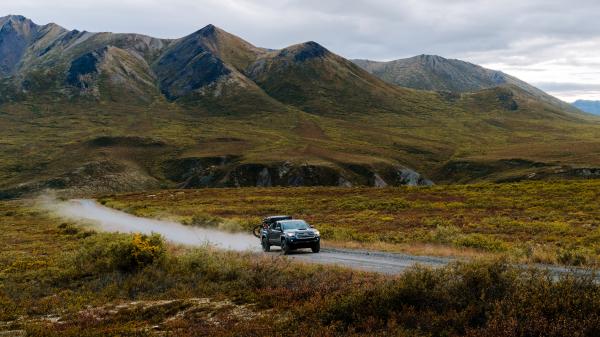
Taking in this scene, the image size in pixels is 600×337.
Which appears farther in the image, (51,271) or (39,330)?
(51,271)

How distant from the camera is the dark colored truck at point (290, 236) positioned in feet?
104

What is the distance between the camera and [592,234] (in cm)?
3662

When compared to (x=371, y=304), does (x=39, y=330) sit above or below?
below

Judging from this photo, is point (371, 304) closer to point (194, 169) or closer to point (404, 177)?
point (404, 177)

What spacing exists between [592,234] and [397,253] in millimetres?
16763

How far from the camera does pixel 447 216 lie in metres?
56.2

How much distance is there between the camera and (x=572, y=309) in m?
10.7

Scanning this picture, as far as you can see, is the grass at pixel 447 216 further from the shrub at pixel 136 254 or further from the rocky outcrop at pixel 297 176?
the rocky outcrop at pixel 297 176

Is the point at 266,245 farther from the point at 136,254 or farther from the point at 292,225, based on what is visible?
the point at 136,254

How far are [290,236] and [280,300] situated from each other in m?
16.1

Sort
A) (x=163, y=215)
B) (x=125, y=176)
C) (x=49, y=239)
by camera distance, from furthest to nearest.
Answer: (x=125, y=176) → (x=163, y=215) → (x=49, y=239)

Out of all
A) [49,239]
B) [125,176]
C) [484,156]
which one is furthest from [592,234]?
[125,176]

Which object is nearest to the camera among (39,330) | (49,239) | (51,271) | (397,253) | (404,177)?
(39,330)

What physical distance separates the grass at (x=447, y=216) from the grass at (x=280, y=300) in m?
6.02
